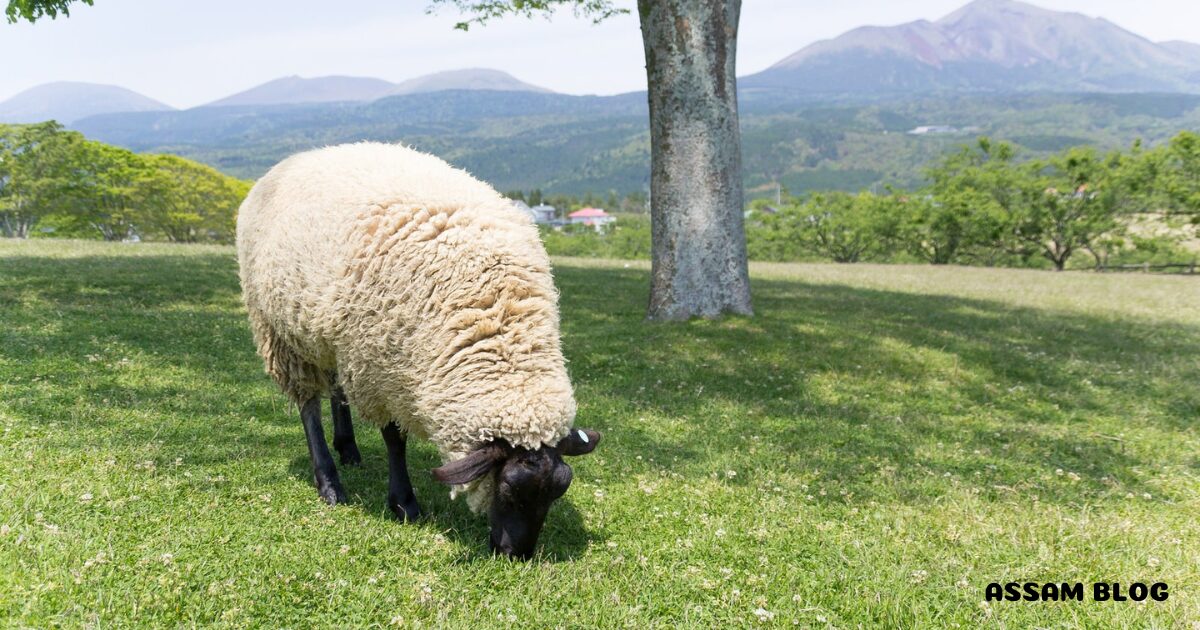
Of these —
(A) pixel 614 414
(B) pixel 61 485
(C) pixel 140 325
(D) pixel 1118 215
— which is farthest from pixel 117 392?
(D) pixel 1118 215

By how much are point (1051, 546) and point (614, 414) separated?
443 cm

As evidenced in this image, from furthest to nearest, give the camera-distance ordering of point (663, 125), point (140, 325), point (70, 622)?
point (663, 125), point (140, 325), point (70, 622)

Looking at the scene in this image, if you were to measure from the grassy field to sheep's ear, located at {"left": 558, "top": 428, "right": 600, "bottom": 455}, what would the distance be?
0.76m

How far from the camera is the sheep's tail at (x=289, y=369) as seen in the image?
5730 millimetres

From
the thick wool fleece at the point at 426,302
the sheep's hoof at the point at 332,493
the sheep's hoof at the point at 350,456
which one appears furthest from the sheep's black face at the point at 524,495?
the sheep's hoof at the point at 350,456

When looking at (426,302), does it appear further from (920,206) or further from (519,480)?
(920,206)

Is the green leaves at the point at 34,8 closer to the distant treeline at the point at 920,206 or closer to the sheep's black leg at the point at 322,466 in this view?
the sheep's black leg at the point at 322,466

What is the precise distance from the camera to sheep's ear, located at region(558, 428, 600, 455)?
4449mm

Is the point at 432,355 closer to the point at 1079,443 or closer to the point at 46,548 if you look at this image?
the point at 46,548

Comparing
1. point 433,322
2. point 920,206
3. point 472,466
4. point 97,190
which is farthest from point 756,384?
point 97,190

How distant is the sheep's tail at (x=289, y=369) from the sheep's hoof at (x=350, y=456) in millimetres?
794

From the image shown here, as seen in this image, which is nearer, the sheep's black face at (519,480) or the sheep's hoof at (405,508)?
the sheep's black face at (519,480)

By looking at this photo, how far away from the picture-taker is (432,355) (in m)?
4.67

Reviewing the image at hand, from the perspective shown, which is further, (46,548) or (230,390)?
(230,390)
